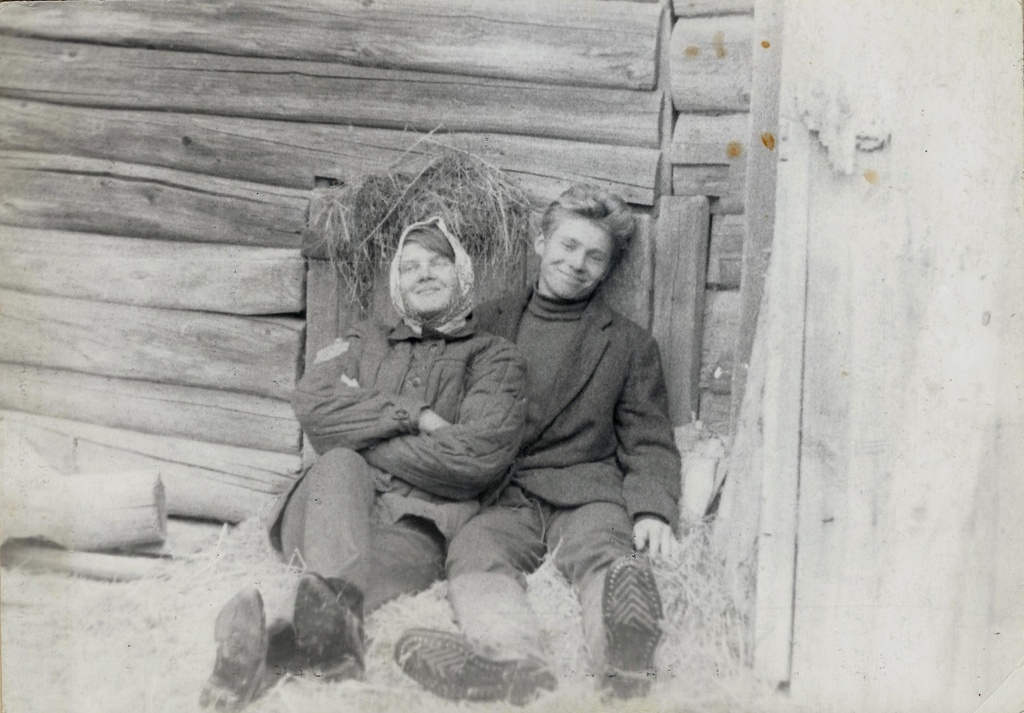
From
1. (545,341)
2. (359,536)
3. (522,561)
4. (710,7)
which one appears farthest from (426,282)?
(710,7)

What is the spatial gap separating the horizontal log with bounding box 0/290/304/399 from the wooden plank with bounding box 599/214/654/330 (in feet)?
3.44

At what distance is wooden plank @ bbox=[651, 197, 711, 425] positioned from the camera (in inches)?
126

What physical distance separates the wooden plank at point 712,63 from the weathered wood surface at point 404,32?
0.30ft

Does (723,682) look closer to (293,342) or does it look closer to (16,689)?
(293,342)

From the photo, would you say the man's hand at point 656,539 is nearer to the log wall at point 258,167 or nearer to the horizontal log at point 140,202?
the log wall at point 258,167

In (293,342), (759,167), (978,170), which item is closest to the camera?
(978,170)

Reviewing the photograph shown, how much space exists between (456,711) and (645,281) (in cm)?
139

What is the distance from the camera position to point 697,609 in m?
2.88

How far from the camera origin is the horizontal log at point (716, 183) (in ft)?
10.3

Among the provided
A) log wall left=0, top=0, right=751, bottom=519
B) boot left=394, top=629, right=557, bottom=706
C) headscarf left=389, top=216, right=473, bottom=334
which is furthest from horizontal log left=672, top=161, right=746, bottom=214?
boot left=394, top=629, right=557, bottom=706

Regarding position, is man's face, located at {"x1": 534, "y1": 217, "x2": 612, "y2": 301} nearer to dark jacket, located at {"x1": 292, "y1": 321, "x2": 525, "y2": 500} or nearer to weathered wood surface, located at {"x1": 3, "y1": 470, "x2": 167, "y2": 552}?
dark jacket, located at {"x1": 292, "y1": 321, "x2": 525, "y2": 500}

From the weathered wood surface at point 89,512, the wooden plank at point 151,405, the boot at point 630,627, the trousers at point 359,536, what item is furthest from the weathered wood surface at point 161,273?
the boot at point 630,627

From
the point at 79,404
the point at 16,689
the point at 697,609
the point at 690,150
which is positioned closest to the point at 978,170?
the point at 690,150

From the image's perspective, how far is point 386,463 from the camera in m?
2.96
